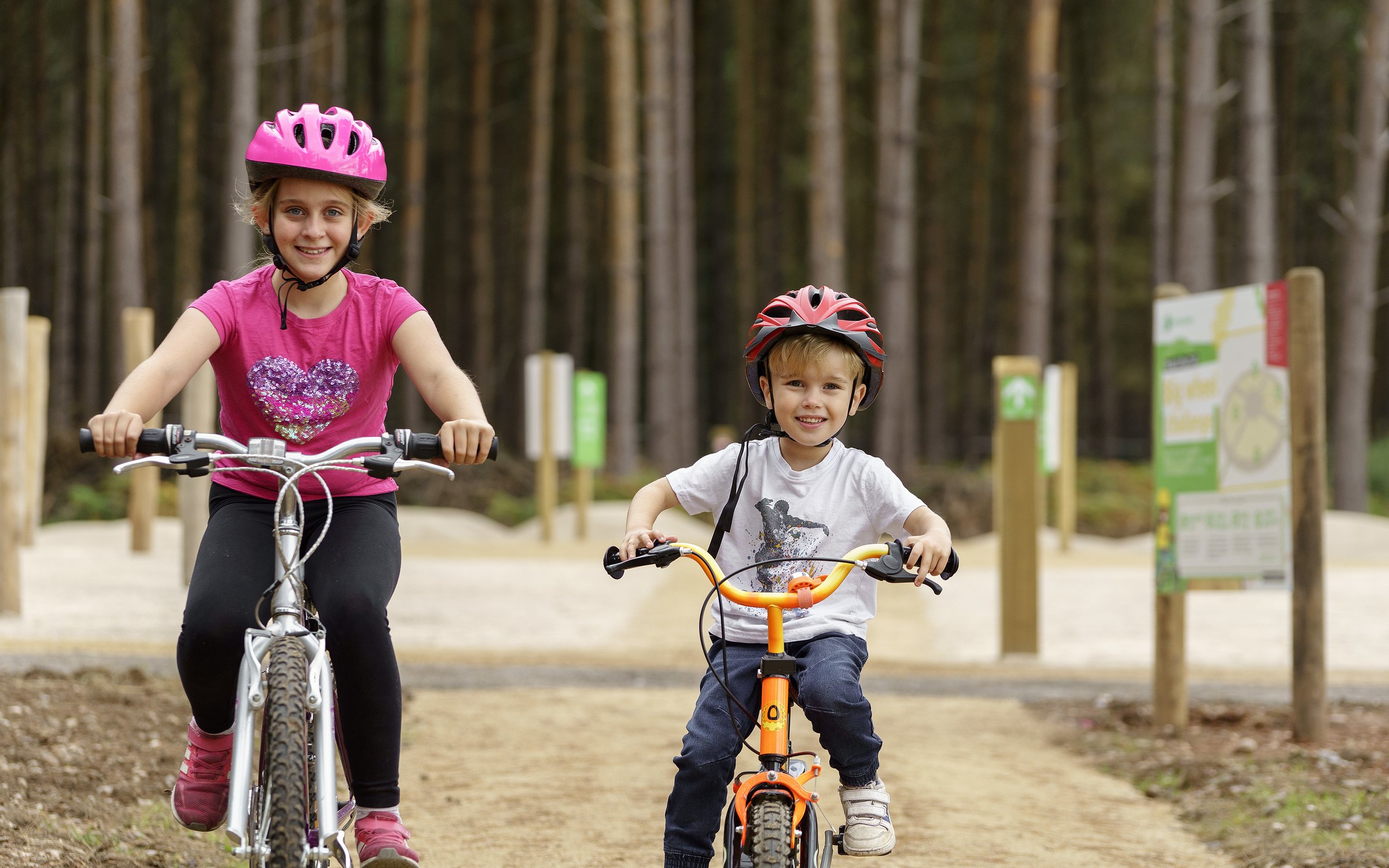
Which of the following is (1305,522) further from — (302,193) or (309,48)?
(309,48)

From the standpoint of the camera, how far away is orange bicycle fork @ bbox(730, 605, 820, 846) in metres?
3.43

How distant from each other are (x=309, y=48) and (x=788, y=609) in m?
24.5

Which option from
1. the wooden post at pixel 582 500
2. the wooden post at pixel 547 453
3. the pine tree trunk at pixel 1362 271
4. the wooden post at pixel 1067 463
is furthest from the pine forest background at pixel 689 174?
the wooden post at pixel 582 500

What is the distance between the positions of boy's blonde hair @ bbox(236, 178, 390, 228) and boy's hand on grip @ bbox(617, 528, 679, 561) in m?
0.97

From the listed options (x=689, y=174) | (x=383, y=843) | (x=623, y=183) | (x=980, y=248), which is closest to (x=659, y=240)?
(x=623, y=183)

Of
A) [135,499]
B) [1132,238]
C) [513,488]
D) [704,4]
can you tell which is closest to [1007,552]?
[135,499]

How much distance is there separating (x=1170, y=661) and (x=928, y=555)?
4720 mm

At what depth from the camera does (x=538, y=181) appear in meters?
31.8

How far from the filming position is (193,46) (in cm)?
3681

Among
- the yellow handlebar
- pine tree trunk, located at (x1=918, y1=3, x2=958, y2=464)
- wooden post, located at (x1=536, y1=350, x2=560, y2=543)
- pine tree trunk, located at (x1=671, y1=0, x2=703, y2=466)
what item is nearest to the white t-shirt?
the yellow handlebar

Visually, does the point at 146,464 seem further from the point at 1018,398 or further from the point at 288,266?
the point at 1018,398

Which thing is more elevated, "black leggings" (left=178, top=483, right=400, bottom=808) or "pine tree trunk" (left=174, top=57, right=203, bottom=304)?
"pine tree trunk" (left=174, top=57, right=203, bottom=304)

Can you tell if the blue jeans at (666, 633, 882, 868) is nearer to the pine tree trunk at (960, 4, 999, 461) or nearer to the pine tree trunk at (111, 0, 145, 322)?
the pine tree trunk at (111, 0, 145, 322)

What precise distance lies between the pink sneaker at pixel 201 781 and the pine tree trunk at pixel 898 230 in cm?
2258
